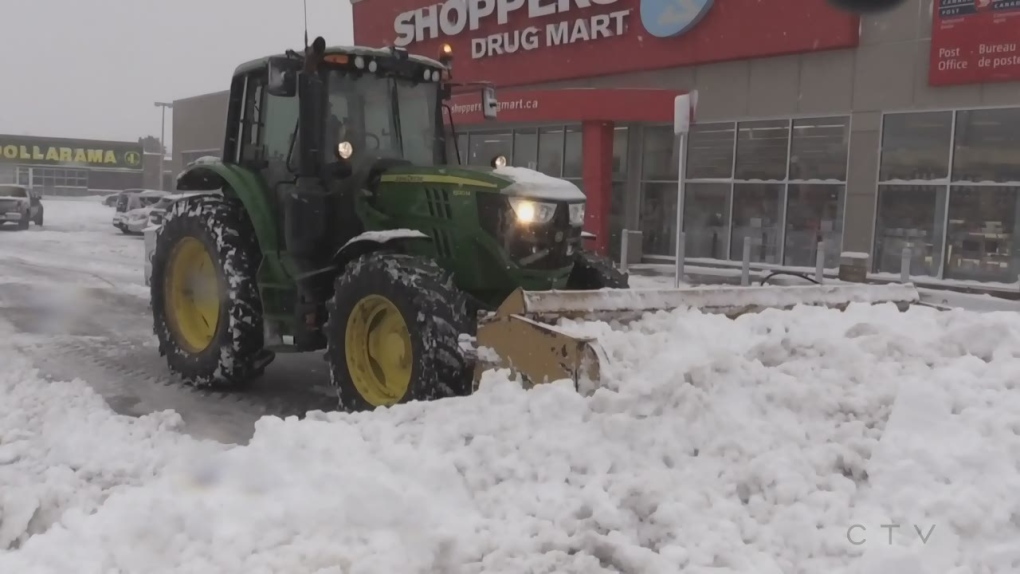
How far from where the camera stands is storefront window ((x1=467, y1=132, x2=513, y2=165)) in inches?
835

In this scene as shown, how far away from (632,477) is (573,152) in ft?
54.2

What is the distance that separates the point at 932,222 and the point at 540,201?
1109 centimetres

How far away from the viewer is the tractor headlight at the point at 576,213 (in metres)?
5.91

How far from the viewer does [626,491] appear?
3.51 metres

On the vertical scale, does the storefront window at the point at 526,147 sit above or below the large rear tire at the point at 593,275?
above

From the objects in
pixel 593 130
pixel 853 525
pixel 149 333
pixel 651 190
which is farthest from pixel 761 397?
pixel 651 190

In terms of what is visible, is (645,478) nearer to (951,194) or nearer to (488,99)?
(488,99)

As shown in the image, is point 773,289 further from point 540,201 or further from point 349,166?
point 349,166

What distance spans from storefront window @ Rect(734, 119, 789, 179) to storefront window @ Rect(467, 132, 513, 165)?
20.2 ft

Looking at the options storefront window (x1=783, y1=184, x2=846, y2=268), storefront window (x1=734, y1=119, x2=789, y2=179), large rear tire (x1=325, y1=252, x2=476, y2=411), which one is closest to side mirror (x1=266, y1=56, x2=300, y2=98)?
large rear tire (x1=325, y1=252, x2=476, y2=411)

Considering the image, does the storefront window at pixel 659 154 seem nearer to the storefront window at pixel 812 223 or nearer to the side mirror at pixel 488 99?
the storefront window at pixel 812 223

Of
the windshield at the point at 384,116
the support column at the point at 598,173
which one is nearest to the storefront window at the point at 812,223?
the support column at the point at 598,173

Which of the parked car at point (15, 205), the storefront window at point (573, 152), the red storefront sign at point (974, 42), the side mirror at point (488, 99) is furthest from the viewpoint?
the parked car at point (15, 205)

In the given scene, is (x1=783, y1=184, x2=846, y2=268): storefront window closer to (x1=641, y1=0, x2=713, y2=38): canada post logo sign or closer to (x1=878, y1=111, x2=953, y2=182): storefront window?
(x1=878, y1=111, x2=953, y2=182): storefront window
